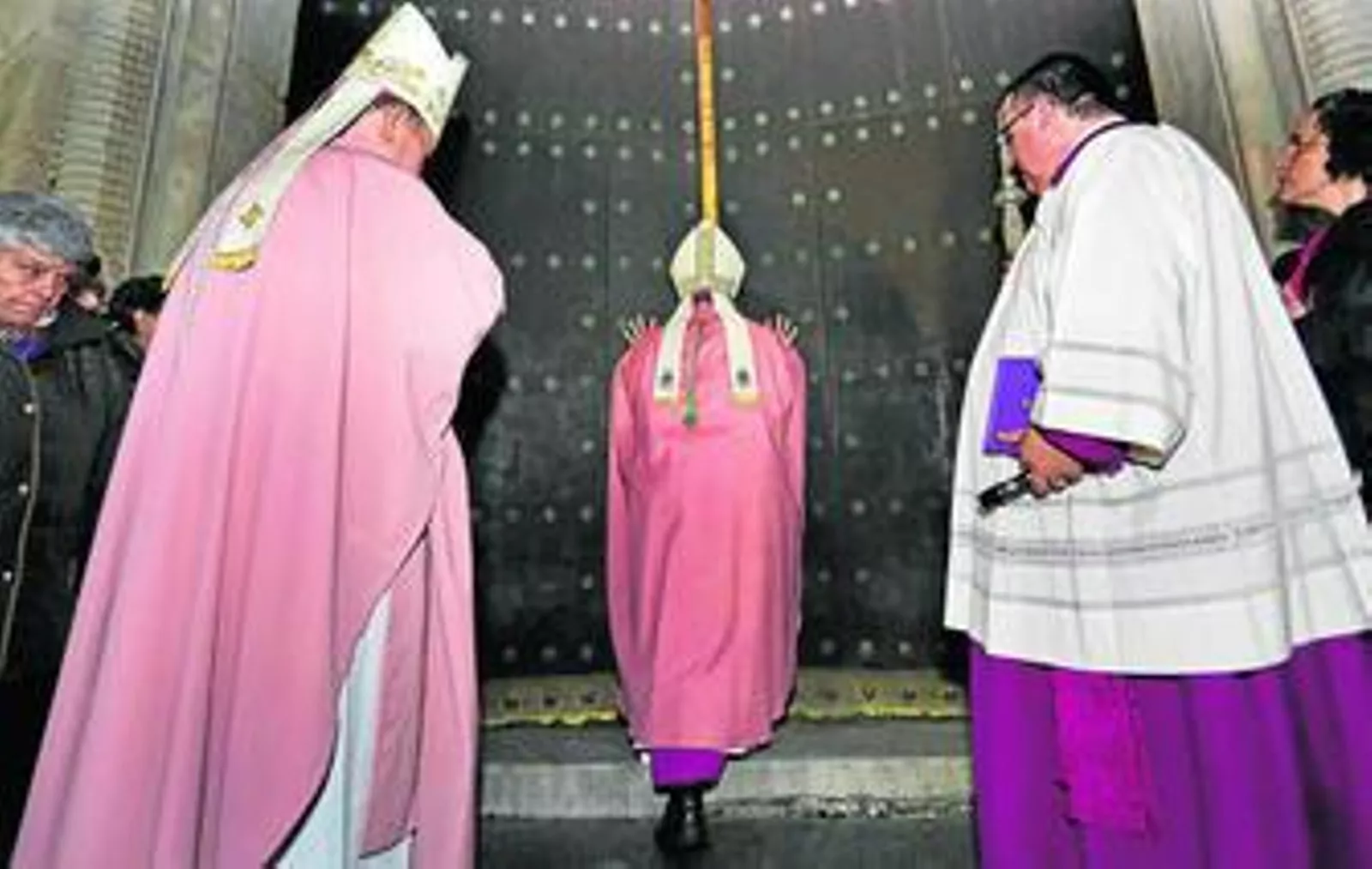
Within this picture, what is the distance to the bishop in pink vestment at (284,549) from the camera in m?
1.42

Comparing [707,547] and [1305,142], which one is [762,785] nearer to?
[707,547]

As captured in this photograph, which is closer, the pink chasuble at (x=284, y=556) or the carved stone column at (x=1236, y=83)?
the pink chasuble at (x=284, y=556)

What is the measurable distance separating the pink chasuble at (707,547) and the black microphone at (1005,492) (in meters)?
1.18

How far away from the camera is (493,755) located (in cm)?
280

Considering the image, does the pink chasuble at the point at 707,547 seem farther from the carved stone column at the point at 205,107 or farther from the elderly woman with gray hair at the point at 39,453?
the elderly woman with gray hair at the point at 39,453

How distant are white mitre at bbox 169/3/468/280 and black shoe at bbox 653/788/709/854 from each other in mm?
1610

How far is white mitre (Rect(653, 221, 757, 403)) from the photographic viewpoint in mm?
2930

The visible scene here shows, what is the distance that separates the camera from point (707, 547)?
2.78 metres

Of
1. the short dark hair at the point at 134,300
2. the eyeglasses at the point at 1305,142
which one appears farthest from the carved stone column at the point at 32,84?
the eyeglasses at the point at 1305,142

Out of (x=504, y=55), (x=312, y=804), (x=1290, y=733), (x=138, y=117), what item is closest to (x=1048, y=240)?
(x=1290, y=733)

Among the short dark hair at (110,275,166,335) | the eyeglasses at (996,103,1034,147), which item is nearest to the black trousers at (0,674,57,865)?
the short dark hair at (110,275,166,335)

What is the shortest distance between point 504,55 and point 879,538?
7.63 ft

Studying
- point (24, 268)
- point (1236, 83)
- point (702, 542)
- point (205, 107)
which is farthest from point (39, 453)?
point (1236, 83)

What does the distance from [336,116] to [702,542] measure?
144cm
